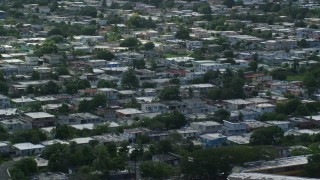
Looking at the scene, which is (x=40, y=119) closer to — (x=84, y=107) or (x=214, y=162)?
(x=84, y=107)

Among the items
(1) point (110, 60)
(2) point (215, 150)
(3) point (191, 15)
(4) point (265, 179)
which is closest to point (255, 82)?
(1) point (110, 60)

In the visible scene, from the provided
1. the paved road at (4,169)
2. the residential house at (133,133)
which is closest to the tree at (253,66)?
the residential house at (133,133)

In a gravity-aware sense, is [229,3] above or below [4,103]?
above

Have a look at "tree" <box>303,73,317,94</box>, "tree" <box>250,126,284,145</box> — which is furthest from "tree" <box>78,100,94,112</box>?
"tree" <box>303,73,317,94</box>

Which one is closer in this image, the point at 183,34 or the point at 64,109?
the point at 64,109

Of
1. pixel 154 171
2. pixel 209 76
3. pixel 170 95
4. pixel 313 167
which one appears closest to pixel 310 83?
pixel 209 76

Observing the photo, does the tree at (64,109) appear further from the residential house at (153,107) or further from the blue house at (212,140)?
the blue house at (212,140)

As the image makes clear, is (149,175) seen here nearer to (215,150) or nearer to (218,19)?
(215,150)
